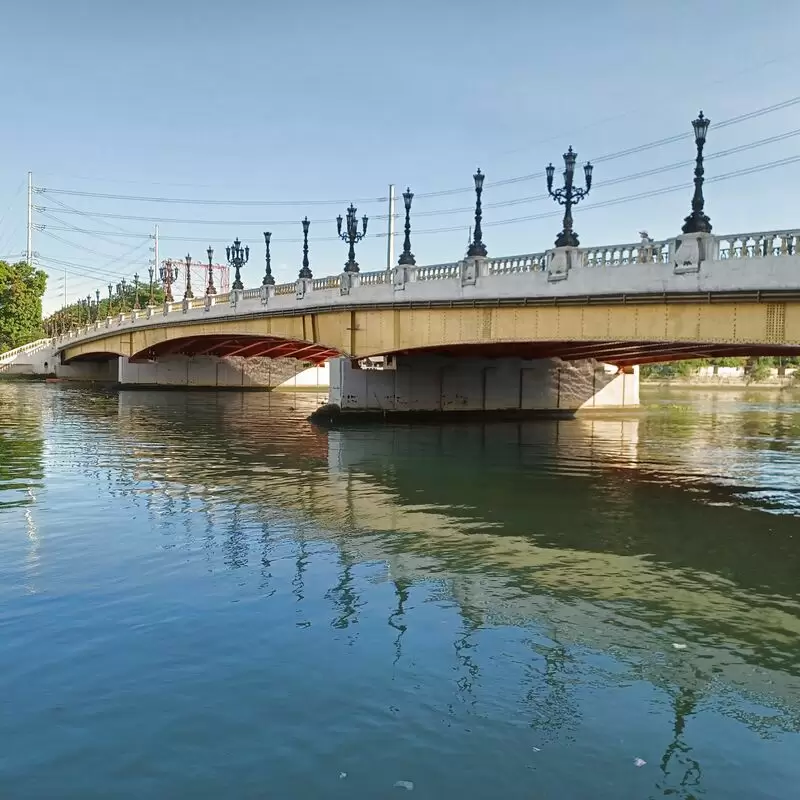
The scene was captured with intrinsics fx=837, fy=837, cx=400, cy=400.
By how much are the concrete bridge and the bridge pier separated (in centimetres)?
7

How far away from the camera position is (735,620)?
10711 mm

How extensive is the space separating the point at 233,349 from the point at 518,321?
4242 cm

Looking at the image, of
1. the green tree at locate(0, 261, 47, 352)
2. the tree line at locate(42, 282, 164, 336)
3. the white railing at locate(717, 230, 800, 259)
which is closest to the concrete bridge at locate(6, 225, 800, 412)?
the white railing at locate(717, 230, 800, 259)

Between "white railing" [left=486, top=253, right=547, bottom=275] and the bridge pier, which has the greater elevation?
"white railing" [left=486, top=253, right=547, bottom=275]

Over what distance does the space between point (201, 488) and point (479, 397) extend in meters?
25.7

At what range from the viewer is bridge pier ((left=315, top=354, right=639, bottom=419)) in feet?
133

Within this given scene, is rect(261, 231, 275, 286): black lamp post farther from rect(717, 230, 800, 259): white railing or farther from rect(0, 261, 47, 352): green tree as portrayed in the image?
rect(0, 261, 47, 352): green tree

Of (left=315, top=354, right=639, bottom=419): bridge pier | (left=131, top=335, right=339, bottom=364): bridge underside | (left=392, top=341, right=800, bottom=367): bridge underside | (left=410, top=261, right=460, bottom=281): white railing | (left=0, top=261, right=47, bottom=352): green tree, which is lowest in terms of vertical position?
(left=315, top=354, right=639, bottom=419): bridge pier

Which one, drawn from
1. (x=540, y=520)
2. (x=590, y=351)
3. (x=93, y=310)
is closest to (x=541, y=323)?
→ (x=590, y=351)

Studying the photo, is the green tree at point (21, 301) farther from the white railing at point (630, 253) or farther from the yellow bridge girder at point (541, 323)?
the white railing at point (630, 253)

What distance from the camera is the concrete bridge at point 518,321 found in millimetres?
21734

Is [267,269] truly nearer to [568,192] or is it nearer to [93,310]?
[568,192]

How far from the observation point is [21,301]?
99000 mm

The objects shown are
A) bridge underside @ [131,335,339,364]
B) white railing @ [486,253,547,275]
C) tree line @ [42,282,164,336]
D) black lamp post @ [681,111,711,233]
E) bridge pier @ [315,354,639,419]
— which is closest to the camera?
black lamp post @ [681,111,711,233]
